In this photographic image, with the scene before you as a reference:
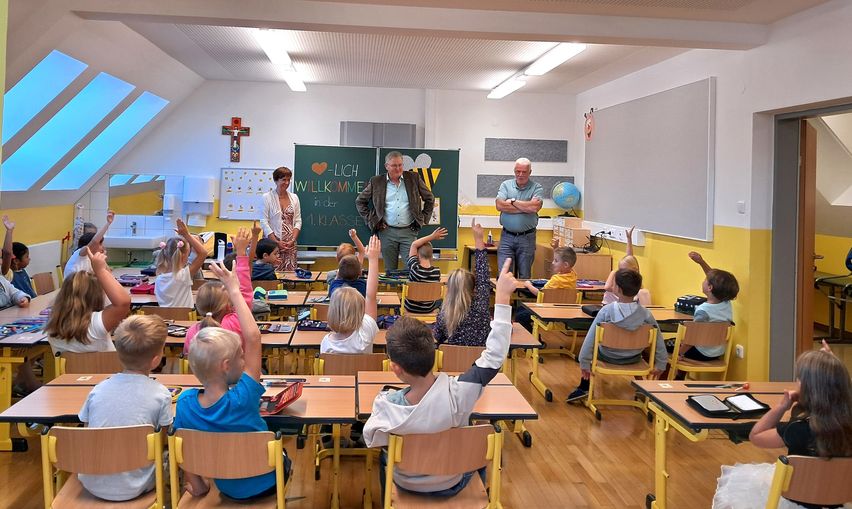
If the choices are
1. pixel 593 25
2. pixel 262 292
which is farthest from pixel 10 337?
pixel 593 25

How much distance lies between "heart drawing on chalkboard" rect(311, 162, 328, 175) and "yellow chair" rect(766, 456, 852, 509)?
7969mm

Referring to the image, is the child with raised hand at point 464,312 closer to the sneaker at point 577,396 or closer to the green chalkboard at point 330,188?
the sneaker at point 577,396

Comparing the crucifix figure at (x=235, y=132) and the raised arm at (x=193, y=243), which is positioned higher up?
the crucifix figure at (x=235, y=132)

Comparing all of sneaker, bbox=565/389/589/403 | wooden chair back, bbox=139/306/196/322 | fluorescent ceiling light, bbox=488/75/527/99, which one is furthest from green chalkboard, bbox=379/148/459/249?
wooden chair back, bbox=139/306/196/322

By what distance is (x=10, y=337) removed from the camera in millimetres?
4020

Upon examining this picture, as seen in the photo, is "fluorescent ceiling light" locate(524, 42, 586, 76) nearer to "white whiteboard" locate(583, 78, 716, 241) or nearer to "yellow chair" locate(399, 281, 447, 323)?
"white whiteboard" locate(583, 78, 716, 241)

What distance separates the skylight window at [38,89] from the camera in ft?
21.7

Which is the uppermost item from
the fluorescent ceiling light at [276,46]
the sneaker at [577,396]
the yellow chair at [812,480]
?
the fluorescent ceiling light at [276,46]

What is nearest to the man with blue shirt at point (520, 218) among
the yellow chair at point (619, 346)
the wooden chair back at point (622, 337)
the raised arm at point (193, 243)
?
the yellow chair at point (619, 346)

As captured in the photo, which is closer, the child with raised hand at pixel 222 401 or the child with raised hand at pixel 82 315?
the child with raised hand at pixel 222 401

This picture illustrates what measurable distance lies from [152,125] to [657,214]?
7.12 m

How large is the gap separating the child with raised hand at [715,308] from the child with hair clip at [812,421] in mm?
2626

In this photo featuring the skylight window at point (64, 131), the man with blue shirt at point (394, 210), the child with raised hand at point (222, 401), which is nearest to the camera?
the child with raised hand at point (222, 401)

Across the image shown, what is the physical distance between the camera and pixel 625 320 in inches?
192
